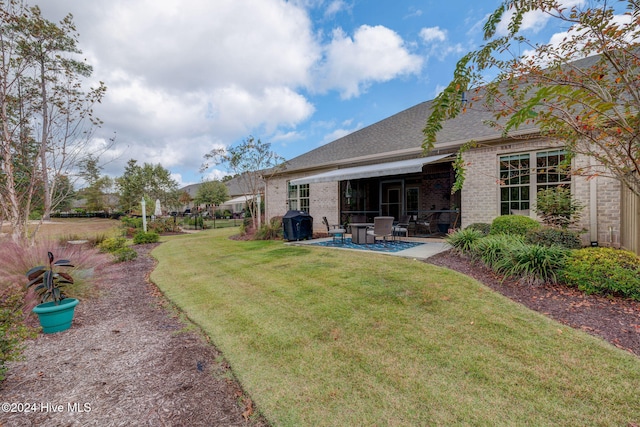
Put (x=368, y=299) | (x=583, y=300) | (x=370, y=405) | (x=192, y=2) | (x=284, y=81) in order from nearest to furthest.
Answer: (x=370, y=405) → (x=583, y=300) → (x=368, y=299) → (x=192, y=2) → (x=284, y=81)

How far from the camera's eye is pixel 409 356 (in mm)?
3273

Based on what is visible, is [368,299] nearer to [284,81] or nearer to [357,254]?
[357,254]

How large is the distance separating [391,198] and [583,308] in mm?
13010

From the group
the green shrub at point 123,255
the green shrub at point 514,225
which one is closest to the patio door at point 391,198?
the green shrub at point 514,225

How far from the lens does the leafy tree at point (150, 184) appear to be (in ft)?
110

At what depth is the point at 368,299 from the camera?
5.07m

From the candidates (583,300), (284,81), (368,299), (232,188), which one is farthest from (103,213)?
(583,300)

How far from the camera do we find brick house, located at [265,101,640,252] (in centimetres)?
801

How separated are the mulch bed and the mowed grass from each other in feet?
0.98

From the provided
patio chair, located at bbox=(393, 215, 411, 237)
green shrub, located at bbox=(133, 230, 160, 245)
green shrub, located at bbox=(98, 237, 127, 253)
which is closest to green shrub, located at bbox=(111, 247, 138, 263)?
green shrub, located at bbox=(98, 237, 127, 253)

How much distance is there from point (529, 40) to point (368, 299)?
4655 millimetres

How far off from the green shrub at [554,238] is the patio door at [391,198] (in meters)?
9.74

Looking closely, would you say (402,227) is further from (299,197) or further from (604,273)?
(299,197)

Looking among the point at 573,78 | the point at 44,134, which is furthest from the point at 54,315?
the point at 573,78
